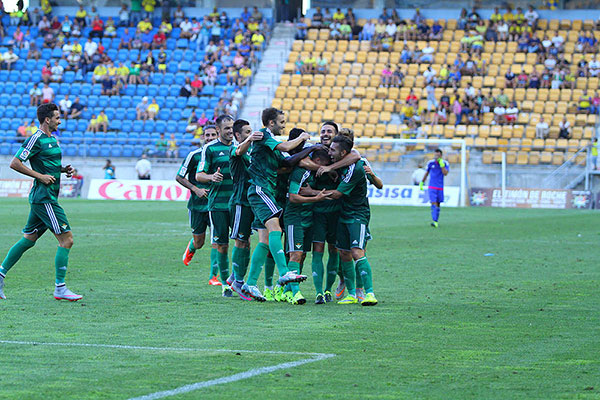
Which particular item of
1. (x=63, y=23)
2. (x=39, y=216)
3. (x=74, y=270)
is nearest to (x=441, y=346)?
(x=39, y=216)

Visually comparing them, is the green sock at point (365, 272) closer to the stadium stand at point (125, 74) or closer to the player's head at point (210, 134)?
the player's head at point (210, 134)

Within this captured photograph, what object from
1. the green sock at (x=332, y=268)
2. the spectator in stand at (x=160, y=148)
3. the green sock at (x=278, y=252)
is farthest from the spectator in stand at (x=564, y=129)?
the green sock at (x=278, y=252)

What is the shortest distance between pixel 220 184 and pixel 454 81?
32087 mm

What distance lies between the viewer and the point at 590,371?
685cm

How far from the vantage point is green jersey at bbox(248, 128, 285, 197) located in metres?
10.3

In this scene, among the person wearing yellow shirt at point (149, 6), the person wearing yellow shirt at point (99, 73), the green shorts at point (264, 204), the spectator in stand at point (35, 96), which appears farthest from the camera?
the person wearing yellow shirt at point (149, 6)

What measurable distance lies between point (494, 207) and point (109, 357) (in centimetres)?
3052

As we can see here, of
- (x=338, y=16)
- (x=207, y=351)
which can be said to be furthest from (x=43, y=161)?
(x=338, y=16)

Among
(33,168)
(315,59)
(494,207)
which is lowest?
(494,207)

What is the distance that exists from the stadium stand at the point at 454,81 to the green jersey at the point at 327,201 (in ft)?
89.5

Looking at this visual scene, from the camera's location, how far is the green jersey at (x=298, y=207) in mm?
10289

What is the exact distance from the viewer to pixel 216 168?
450 inches

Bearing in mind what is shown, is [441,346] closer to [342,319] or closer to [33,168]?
[342,319]

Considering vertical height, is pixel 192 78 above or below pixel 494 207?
above
